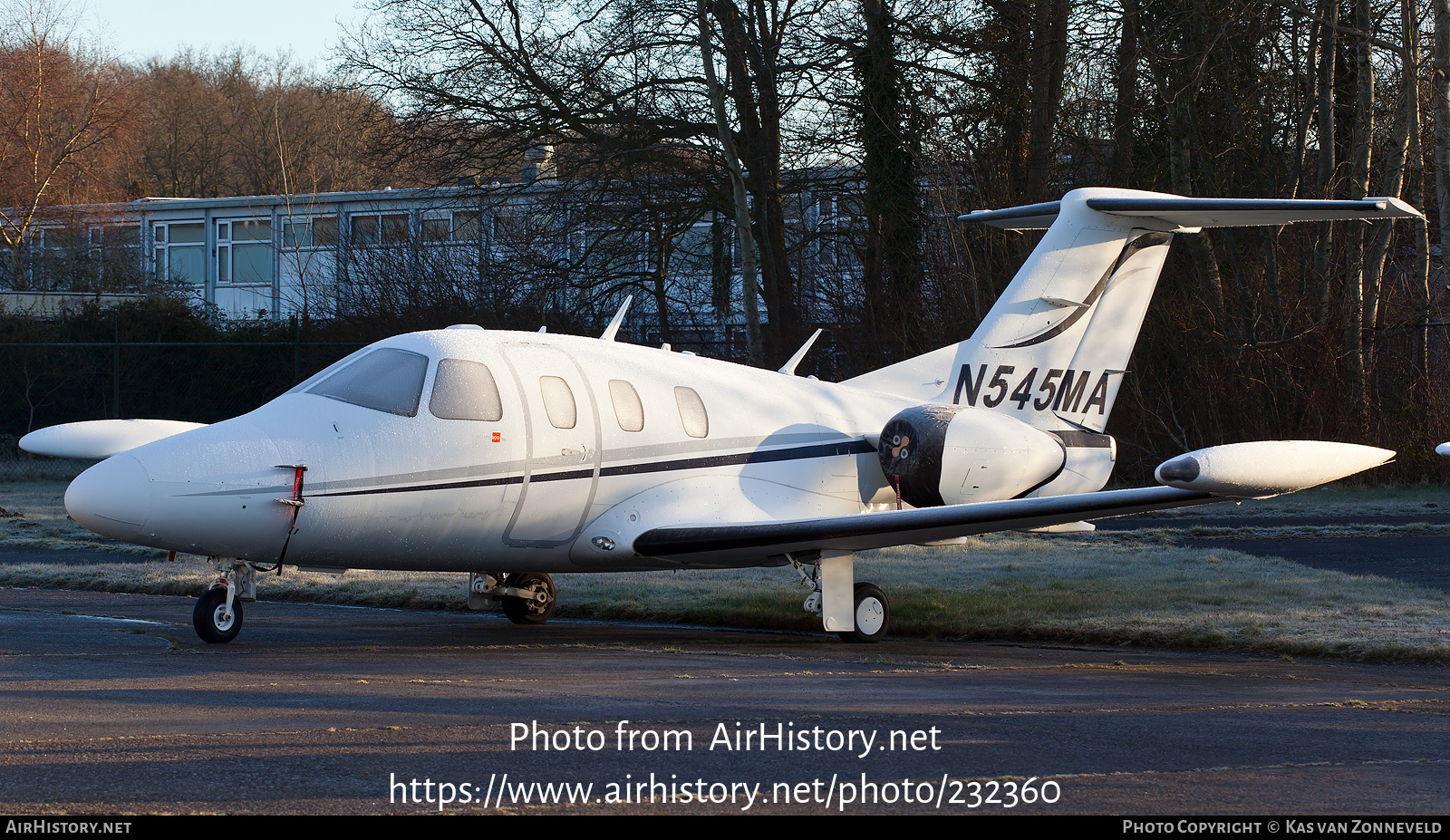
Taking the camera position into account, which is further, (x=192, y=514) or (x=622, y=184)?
(x=622, y=184)

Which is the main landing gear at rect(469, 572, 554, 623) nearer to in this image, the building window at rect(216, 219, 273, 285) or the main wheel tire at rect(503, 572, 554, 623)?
the main wheel tire at rect(503, 572, 554, 623)

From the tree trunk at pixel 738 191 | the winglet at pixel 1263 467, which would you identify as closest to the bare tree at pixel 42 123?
the tree trunk at pixel 738 191

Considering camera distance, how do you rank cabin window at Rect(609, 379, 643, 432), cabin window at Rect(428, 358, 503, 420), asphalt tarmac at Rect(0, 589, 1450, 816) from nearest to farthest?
asphalt tarmac at Rect(0, 589, 1450, 816), cabin window at Rect(428, 358, 503, 420), cabin window at Rect(609, 379, 643, 432)

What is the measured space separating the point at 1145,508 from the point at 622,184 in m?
19.2

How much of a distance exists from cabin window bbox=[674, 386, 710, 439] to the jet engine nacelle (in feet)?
5.45

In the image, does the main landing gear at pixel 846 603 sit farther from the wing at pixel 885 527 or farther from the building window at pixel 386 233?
the building window at pixel 386 233

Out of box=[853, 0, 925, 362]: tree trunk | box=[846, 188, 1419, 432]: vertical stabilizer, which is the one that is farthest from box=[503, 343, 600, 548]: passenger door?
box=[853, 0, 925, 362]: tree trunk

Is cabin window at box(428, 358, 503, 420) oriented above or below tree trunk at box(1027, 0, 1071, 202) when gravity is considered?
below

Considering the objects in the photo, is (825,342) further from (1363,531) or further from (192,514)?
(192,514)

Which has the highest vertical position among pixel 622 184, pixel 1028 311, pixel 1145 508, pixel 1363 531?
pixel 622 184

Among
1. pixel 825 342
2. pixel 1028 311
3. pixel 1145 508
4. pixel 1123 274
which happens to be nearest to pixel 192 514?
pixel 1145 508

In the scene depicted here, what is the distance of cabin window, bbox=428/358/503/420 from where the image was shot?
10.0 metres

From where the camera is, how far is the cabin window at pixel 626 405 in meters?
10.9
